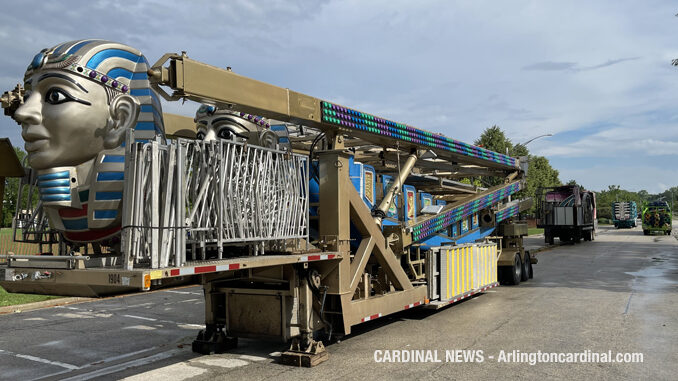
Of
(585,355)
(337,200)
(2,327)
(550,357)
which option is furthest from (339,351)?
(2,327)

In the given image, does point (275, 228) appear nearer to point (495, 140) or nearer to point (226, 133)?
point (226, 133)

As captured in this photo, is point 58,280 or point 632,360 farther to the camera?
point 632,360

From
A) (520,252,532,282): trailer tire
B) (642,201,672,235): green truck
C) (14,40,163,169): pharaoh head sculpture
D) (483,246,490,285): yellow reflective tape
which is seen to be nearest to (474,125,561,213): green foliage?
(642,201,672,235): green truck

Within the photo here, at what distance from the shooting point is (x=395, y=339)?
25.2 ft

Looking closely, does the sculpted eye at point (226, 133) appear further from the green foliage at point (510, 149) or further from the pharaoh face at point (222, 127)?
the green foliage at point (510, 149)

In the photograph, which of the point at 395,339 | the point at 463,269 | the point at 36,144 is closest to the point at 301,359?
the point at 395,339

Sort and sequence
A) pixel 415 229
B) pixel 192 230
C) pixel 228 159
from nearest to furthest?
1. pixel 192 230
2. pixel 228 159
3. pixel 415 229

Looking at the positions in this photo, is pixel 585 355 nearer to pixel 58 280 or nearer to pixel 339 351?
pixel 339 351

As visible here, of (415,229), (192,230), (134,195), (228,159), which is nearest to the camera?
(134,195)

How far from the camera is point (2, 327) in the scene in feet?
30.1

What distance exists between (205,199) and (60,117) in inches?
64.4

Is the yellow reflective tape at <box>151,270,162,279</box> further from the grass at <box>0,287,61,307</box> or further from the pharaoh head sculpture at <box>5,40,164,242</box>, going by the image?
the grass at <box>0,287,61,307</box>

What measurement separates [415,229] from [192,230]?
4692 mm

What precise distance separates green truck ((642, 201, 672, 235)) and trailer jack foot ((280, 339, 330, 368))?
41.0 meters
